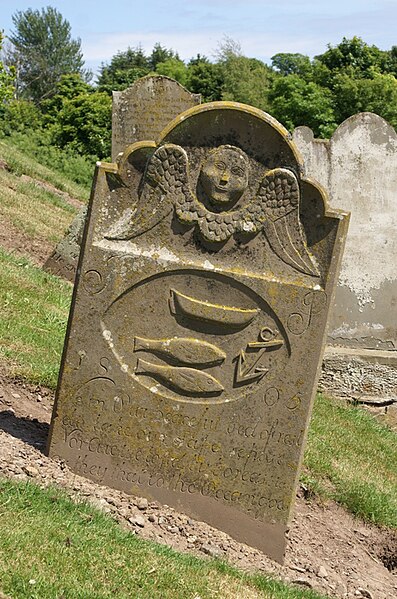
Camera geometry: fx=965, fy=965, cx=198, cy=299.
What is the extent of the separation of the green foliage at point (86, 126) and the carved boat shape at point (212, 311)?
23782 mm

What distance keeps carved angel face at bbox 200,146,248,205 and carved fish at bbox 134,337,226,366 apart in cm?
78

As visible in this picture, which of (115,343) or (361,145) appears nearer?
(115,343)

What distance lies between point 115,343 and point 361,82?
3616 cm

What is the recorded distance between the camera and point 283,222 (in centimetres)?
514

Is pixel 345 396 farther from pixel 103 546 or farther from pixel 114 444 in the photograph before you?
pixel 103 546

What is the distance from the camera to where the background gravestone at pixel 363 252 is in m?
9.33

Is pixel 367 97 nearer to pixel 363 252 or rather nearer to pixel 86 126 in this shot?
pixel 86 126

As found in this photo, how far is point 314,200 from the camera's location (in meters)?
5.12

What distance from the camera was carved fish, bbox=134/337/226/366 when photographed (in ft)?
17.1

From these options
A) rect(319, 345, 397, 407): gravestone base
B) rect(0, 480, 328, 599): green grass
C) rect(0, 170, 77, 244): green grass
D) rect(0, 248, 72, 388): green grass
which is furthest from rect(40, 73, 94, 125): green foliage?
rect(0, 480, 328, 599): green grass

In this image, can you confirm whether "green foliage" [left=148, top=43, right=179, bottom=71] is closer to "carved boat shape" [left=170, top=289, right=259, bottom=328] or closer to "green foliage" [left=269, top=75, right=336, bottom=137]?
"green foliage" [left=269, top=75, right=336, bottom=137]

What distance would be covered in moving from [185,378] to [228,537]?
909 millimetres

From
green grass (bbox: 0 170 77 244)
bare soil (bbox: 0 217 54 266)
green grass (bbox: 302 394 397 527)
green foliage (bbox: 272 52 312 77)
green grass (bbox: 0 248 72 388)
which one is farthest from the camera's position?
green foliage (bbox: 272 52 312 77)

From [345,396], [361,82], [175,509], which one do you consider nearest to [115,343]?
[175,509]
